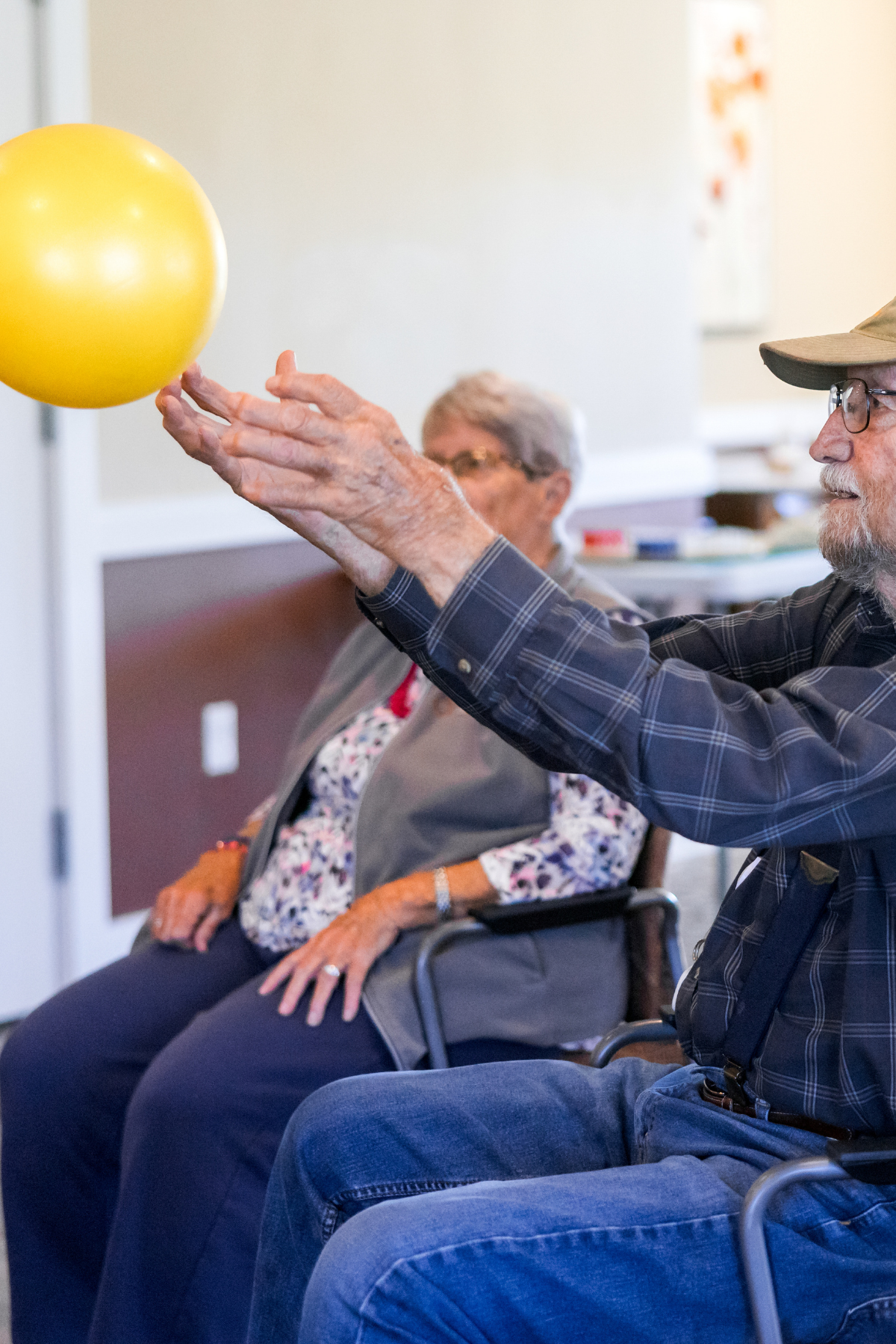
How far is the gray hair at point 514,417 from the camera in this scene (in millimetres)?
2105

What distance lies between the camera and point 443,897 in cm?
185

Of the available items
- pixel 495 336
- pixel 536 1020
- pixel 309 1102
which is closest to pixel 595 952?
pixel 536 1020

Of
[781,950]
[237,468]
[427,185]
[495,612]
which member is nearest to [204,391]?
[237,468]

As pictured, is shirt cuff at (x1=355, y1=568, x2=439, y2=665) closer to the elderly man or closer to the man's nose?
the elderly man

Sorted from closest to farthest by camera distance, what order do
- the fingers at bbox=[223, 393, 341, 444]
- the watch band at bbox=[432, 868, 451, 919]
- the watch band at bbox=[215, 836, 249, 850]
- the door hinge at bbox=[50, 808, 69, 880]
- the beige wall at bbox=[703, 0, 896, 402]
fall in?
the fingers at bbox=[223, 393, 341, 444]
the watch band at bbox=[432, 868, 451, 919]
the watch band at bbox=[215, 836, 249, 850]
the door hinge at bbox=[50, 808, 69, 880]
the beige wall at bbox=[703, 0, 896, 402]

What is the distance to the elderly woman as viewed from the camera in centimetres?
168

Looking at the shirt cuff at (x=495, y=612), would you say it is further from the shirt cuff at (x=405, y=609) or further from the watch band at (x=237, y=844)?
the watch band at (x=237, y=844)

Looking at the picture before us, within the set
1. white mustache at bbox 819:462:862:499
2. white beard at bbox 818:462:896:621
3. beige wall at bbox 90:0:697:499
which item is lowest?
white beard at bbox 818:462:896:621

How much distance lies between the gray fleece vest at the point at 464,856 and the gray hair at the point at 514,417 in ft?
0.53

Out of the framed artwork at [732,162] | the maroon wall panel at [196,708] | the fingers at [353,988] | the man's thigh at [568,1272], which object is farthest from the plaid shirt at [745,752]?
the framed artwork at [732,162]

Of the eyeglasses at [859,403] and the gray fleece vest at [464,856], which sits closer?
the eyeglasses at [859,403]

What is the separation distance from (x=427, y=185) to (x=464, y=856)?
2213 millimetres

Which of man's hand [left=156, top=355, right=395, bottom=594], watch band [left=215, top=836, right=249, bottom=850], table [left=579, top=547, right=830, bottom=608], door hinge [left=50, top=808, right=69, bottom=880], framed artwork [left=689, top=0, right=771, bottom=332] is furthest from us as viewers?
framed artwork [left=689, top=0, right=771, bottom=332]

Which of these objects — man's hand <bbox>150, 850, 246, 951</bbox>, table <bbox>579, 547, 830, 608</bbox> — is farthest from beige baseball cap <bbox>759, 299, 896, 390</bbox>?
table <bbox>579, 547, 830, 608</bbox>
